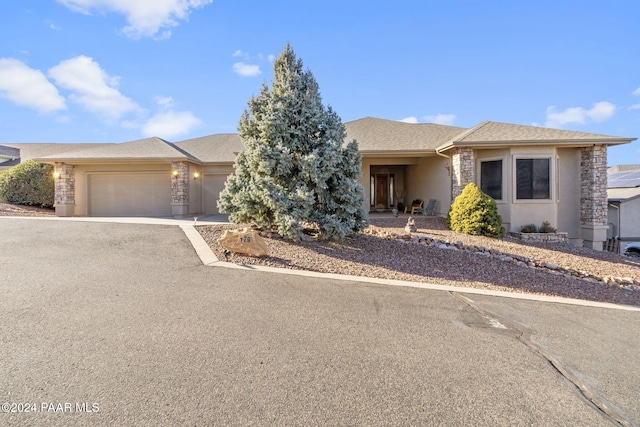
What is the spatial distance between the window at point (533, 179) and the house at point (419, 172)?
32 mm

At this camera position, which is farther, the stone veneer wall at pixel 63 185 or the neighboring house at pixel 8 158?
the neighboring house at pixel 8 158

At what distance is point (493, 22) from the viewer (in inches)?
456

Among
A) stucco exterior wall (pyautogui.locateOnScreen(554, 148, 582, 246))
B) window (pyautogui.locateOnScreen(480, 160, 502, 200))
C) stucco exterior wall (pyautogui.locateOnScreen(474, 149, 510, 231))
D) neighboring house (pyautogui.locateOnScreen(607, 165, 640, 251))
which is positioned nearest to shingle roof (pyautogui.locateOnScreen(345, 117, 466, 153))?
window (pyautogui.locateOnScreen(480, 160, 502, 200))

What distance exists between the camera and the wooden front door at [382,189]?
1748 cm

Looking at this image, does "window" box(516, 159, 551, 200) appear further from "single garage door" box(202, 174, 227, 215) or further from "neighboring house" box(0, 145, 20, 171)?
"neighboring house" box(0, 145, 20, 171)

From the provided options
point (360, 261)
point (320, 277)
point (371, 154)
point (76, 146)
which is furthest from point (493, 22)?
point (76, 146)

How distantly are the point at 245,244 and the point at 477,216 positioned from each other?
25.1 ft

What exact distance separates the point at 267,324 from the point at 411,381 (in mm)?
1712

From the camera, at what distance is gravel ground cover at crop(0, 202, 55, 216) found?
12.4 meters

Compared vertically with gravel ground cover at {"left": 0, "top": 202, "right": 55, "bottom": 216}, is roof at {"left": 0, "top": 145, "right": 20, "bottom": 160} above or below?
above

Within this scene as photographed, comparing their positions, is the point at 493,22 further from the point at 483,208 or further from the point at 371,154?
the point at 483,208

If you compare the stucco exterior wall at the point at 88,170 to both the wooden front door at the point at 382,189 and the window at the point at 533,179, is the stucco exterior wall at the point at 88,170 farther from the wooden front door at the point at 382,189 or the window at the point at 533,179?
the window at the point at 533,179

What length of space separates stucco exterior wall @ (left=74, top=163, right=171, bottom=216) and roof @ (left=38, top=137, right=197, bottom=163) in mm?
738

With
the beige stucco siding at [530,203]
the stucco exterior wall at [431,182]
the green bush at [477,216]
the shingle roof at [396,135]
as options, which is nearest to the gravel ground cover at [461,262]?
the green bush at [477,216]
